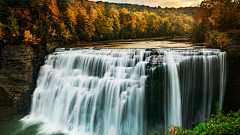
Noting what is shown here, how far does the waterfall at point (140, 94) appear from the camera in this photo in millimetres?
11688

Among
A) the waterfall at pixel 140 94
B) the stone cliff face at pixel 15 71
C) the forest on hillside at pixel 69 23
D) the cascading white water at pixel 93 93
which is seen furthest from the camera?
the forest on hillside at pixel 69 23

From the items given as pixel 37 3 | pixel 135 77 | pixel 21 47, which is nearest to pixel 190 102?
pixel 135 77

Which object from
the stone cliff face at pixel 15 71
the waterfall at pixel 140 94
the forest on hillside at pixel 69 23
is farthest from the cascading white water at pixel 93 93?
the forest on hillside at pixel 69 23

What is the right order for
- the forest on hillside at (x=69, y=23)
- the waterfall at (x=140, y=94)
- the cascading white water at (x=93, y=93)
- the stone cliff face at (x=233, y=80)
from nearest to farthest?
the waterfall at (x=140, y=94)
the cascading white water at (x=93, y=93)
the stone cliff face at (x=233, y=80)
the forest on hillside at (x=69, y=23)

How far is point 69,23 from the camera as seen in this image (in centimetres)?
2662

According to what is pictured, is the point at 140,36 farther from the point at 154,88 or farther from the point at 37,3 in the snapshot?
the point at 154,88

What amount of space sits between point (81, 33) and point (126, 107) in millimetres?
20854

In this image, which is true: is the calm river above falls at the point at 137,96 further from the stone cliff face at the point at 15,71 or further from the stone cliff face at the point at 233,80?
the stone cliff face at the point at 15,71

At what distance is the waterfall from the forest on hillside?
8982mm

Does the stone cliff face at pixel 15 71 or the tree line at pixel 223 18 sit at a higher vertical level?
the tree line at pixel 223 18

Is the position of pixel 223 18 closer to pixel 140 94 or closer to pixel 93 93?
pixel 140 94

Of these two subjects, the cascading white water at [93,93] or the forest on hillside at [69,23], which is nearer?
the cascading white water at [93,93]

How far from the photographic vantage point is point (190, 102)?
11844mm

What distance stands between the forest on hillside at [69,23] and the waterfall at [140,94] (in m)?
8.98
